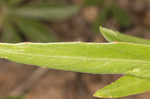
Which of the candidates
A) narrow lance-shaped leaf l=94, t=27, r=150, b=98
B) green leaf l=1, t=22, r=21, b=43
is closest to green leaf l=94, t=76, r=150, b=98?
narrow lance-shaped leaf l=94, t=27, r=150, b=98

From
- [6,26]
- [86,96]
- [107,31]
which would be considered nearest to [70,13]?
[6,26]

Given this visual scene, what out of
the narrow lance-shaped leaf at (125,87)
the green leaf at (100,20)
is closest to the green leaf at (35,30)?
the green leaf at (100,20)

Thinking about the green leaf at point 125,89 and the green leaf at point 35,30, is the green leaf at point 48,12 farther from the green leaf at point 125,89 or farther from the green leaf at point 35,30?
the green leaf at point 125,89

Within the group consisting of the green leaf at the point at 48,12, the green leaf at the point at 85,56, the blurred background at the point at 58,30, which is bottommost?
the blurred background at the point at 58,30

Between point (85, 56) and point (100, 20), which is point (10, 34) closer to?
point (100, 20)

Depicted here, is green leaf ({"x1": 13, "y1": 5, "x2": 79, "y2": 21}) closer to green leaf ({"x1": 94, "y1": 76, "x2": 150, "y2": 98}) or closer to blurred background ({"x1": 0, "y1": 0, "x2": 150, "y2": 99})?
blurred background ({"x1": 0, "y1": 0, "x2": 150, "y2": 99})

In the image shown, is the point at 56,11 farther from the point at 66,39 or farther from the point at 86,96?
the point at 86,96

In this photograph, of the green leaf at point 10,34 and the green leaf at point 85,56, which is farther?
the green leaf at point 10,34
